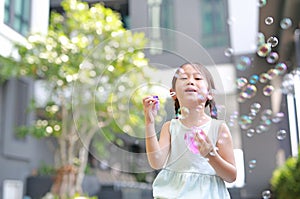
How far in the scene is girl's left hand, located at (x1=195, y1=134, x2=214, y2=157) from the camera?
87 centimetres

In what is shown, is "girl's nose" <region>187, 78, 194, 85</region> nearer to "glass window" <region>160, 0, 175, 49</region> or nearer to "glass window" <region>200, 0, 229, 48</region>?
"glass window" <region>160, 0, 175, 49</region>

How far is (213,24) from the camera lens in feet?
10.5

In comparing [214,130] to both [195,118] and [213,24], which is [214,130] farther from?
[213,24]

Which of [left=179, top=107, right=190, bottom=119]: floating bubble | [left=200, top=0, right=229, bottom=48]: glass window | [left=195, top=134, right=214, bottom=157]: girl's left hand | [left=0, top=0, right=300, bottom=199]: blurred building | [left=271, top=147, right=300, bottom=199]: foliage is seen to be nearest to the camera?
[left=195, top=134, right=214, bottom=157]: girl's left hand

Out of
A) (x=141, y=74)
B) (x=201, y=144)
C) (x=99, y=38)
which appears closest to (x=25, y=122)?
(x=99, y=38)

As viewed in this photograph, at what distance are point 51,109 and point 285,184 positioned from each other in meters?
1.77

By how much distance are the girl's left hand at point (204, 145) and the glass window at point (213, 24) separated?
228cm

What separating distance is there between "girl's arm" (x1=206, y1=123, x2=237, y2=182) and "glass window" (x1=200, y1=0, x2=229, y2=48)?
2193 millimetres

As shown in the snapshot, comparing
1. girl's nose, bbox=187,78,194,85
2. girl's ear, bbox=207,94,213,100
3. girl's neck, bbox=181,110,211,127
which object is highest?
girl's nose, bbox=187,78,194,85

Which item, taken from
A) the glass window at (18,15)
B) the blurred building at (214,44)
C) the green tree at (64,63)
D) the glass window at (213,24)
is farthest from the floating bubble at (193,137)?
the glass window at (213,24)

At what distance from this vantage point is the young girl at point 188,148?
934 millimetres

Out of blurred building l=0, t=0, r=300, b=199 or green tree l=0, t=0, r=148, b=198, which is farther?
green tree l=0, t=0, r=148, b=198

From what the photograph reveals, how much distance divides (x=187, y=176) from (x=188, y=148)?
0.06 meters

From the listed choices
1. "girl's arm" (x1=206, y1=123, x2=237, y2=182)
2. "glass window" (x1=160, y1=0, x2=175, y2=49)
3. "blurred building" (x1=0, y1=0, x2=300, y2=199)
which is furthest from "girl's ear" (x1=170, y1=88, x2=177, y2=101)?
"glass window" (x1=160, y1=0, x2=175, y2=49)
